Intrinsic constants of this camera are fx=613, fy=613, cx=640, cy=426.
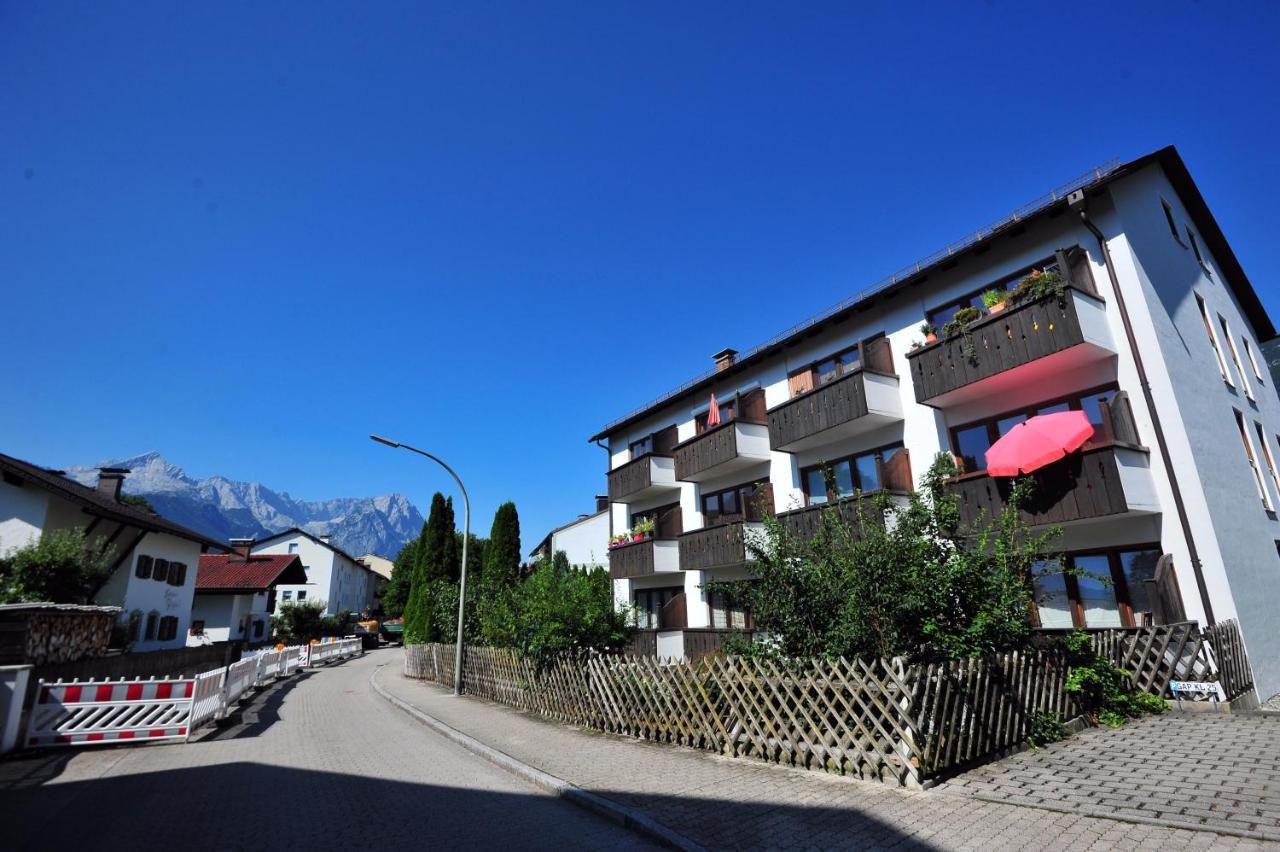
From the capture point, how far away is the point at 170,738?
11.3 metres

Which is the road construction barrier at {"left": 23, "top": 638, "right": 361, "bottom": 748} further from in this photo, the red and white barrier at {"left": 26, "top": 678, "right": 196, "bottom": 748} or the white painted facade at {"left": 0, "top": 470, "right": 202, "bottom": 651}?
the white painted facade at {"left": 0, "top": 470, "right": 202, "bottom": 651}

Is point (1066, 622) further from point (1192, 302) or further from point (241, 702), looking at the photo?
point (241, 702)

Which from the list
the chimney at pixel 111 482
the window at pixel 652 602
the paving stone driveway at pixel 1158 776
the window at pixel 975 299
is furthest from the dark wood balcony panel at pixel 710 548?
the chimney at pixel 111 482

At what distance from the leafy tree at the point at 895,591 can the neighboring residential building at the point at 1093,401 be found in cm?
139

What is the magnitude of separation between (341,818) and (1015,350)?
532 inches

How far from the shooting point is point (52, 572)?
20062 millimetres

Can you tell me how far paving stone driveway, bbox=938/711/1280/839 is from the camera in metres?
5.40

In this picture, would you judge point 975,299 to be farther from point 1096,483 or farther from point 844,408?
point 1096,483

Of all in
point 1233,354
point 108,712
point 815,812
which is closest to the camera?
point 815,812

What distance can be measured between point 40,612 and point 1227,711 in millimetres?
21734

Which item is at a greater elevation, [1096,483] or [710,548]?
[1096,483]

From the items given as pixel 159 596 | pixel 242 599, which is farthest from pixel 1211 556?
pixel 242 599

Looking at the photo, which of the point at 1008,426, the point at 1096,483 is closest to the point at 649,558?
the point at 1008,426

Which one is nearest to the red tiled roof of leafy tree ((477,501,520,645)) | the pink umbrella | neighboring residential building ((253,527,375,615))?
neighboring residential building ((253,527,375,615))
